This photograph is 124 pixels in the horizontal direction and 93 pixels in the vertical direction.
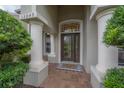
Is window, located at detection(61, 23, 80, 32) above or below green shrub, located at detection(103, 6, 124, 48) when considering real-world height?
above

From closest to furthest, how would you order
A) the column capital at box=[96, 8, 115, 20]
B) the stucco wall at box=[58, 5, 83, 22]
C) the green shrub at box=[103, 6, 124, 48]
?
the green shrub at box=[103, 6, 124, 48] → the column capital at box=[96, 8, 115, 20] → the stucco wall at box=[58, 5, 83, 22]

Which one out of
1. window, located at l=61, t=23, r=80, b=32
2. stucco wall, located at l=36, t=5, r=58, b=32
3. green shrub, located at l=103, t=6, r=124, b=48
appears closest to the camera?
green shrub, located at l=103, t=6, r=124, b=48

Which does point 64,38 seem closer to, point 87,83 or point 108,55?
point 87,83

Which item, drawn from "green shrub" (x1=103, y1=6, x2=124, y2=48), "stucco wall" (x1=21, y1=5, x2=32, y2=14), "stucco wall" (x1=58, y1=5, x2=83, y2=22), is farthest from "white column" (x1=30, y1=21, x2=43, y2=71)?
"stucco wall" (x1=58, y1=5, x2=83, y2=22)

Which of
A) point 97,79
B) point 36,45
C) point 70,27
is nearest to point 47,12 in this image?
point 36,45

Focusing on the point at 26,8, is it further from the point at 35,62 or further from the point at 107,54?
the point at 107,54

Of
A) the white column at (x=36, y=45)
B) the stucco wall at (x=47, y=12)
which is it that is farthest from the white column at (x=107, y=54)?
the white column at (x=36, y=45)

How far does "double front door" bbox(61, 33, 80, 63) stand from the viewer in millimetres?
9604

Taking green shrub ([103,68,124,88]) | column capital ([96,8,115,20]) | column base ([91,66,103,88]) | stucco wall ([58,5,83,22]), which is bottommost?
column base ([91,66,103,88])

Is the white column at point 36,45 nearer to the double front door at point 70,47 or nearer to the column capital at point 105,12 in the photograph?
the column capital at point 105,12

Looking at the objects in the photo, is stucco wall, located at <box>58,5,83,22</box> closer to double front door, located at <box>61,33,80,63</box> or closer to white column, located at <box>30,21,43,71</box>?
double front door, located at <box>61,33,80,63</box>

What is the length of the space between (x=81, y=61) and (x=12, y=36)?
6652 millimetres

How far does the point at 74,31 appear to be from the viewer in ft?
31.8

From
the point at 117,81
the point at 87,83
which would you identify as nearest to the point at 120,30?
the point at 117,81
